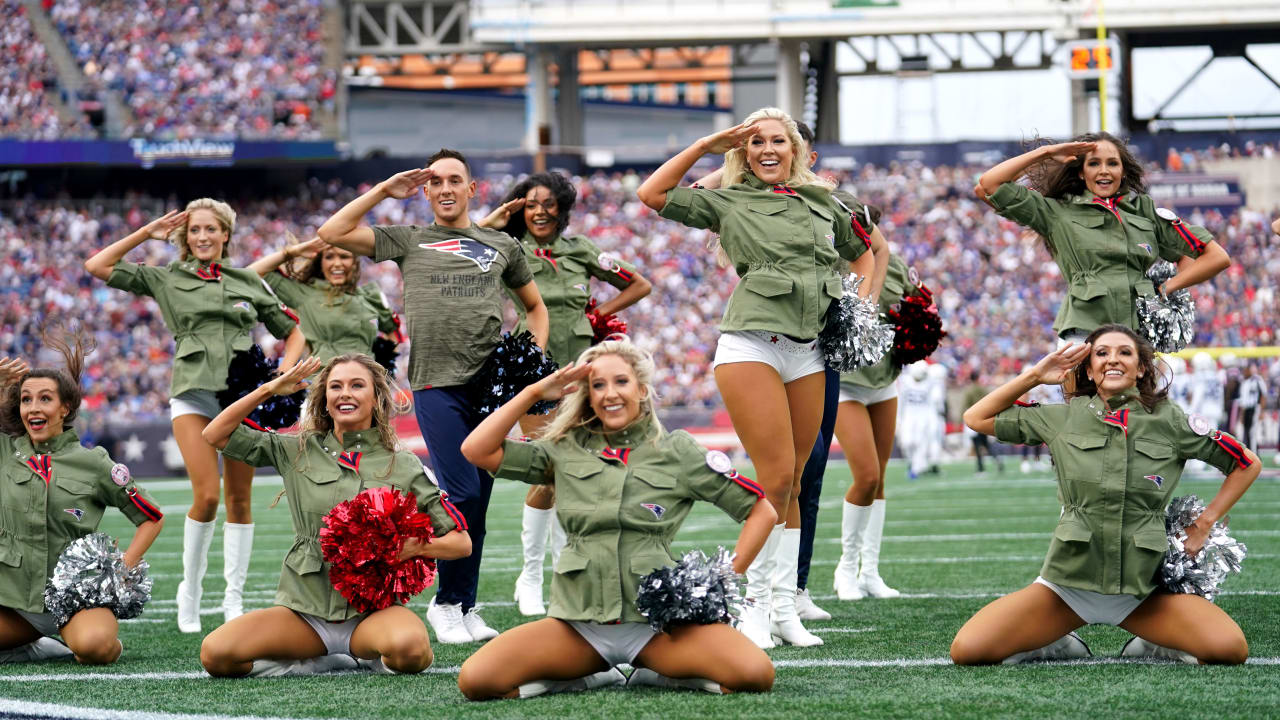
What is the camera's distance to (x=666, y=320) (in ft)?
81.9

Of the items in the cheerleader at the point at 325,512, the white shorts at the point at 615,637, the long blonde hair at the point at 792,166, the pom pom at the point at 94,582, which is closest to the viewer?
the white shorts at the point at 615,637

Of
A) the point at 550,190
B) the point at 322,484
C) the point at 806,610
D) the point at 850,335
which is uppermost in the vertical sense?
the point at 550,190

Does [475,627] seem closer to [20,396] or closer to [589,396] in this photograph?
[589,396]

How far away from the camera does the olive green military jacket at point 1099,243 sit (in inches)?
206

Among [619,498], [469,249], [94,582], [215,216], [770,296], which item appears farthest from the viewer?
[215,216]

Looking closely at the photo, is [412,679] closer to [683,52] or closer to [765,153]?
[765,153]

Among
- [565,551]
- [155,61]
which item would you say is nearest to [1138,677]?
[565,551]

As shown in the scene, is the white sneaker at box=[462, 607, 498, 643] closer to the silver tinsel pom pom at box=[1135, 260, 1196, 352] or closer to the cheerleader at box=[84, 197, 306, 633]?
the cheerleader at box=[84, 197, 306, 633]

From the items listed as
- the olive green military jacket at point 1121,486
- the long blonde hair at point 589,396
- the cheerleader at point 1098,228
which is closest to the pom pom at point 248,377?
the long blonde hair at point 589,396

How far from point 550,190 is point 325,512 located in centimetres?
215

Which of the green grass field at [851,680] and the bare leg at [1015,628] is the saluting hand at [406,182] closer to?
the green grass field at [851,680]

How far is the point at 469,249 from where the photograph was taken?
5410 millimetres

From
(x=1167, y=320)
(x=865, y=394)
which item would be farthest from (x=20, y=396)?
(x=1167, y=320)

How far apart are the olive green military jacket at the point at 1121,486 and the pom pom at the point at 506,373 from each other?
5.98 feet
